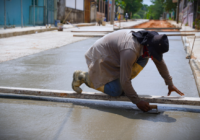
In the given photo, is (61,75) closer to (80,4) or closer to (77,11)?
(77,11)

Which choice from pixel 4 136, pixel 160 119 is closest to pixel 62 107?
pixel 4 136

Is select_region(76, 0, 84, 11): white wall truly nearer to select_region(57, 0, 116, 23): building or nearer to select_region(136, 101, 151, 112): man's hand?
select_region(57, 0, 116, 23): building

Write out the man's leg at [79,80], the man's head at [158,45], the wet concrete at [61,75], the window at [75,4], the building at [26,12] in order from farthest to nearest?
the window at [75,4]
the building at [26,12]
the wet concrete at [61,75]
the man's leg at [79,80]
the man's head at [158,45]

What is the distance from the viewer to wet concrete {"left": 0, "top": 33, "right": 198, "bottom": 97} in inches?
162

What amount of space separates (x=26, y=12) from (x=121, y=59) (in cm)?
1807

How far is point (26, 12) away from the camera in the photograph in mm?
19391

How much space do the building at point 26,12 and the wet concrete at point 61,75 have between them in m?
9.85

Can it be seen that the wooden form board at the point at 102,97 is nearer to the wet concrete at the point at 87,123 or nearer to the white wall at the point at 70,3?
the wet concrete at the point at 87,123

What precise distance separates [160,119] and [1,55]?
5420 millimetres

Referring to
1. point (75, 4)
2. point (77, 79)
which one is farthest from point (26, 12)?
point (77, 79)

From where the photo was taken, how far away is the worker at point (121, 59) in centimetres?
271

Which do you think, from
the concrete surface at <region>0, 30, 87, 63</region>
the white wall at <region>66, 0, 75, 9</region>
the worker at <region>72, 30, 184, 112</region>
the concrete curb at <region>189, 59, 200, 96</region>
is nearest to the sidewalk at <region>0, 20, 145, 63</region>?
the concrete surface at <region>0, 30, 87, 63</region>

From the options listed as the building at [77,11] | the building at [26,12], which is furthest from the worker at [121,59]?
the building at [77,11]

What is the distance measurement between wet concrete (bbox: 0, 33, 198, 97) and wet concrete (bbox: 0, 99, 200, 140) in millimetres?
876
